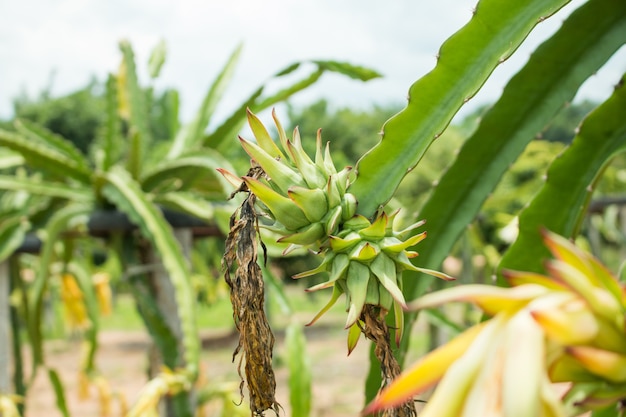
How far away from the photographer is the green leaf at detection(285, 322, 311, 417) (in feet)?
4.16

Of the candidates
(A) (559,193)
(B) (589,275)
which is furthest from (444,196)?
(B) (589,275)

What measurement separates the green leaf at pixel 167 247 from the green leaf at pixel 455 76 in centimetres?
75

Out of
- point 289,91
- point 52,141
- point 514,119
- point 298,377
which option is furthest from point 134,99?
point 514,119

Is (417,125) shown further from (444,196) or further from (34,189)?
(34,189)

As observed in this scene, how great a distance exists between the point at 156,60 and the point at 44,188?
50 cm

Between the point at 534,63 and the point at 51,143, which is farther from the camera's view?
the point at 51,143

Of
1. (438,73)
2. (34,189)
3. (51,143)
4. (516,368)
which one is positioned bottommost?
(516,368)

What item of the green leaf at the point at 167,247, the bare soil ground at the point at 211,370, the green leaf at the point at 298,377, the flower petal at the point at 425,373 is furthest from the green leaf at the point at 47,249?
the bare soil ground at the point at 211,370

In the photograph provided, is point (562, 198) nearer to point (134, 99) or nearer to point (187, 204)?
point (187, 204)

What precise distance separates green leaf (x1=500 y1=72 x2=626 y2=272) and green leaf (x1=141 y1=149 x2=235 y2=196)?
844 mm

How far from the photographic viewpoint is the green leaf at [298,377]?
1268 mm

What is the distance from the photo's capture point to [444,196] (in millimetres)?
709

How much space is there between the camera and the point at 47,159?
5.53ft

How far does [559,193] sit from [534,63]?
5.2 inches
